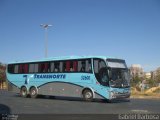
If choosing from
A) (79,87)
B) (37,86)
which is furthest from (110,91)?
(37,86)

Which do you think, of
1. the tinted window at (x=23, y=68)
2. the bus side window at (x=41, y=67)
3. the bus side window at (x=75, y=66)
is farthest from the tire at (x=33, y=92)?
the bus side window at (x=75, y=66)

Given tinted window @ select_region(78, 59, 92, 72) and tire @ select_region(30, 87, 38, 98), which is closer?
tinted window @ select_region(78, 59, 92, 72)

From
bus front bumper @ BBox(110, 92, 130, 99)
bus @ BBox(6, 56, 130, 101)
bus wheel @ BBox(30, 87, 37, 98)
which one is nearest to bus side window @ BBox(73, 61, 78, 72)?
bus @ BBox(6, 56, 130, 101)

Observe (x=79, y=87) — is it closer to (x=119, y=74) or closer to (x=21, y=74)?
(x=119, y=74)

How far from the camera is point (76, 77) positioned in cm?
2864

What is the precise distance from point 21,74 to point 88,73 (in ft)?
30.7

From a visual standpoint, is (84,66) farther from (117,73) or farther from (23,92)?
(23,92)

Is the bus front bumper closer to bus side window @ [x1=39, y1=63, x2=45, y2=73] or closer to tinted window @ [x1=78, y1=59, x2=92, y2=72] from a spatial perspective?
tinted window @ [x1=78, y1=59, x2=92, y2=72]

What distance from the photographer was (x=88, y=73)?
27.7 meters

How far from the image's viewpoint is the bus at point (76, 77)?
2659 centimetres

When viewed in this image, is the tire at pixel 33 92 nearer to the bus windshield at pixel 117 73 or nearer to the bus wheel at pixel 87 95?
the bus wheel at pixel 87 95

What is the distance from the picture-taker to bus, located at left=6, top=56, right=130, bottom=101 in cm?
2659

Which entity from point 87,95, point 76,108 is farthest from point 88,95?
point 76,108

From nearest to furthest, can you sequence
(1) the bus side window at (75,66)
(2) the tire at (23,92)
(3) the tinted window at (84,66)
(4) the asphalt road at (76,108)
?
(4) the asphalt road at (76,108)
(3) the tinted window at (84,66)
(1) the bus side window at (75,66)
(2) the tire at (23,92)
